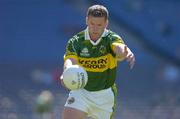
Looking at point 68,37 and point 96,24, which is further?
point 68,37

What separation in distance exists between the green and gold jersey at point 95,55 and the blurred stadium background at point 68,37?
13.8ft

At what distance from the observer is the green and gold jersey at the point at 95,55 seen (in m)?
6.67

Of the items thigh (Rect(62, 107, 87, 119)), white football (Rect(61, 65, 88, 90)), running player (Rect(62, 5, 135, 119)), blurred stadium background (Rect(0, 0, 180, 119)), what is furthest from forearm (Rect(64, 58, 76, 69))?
blurred stadium background (Rect(0, 0, 180, 119))

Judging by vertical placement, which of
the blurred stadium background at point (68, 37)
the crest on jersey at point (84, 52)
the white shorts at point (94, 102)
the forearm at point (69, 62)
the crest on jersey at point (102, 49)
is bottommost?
the white shorts at point (94, 102)

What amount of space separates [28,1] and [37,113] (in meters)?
4.33

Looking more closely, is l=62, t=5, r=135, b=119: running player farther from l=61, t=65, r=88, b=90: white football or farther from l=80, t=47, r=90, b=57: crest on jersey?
l=61, t=65, r=88, b=90: white football

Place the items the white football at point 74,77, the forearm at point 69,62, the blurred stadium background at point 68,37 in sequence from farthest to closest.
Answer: the blurred stadium background at point 68,37
the forearm at point 69,62
the white football at point 74,77

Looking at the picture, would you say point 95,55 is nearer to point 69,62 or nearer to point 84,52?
point 84,52

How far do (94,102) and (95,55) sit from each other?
1.49 ft

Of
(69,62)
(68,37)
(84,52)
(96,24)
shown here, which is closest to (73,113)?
(69,62)

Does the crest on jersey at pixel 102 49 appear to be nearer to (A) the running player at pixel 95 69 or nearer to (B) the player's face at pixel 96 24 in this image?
(A) the running player at pixel 95 69

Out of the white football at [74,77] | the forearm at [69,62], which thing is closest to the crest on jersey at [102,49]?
the forearm at [69,62]

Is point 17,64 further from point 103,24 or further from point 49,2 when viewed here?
point 103,24

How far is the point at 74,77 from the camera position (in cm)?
610
